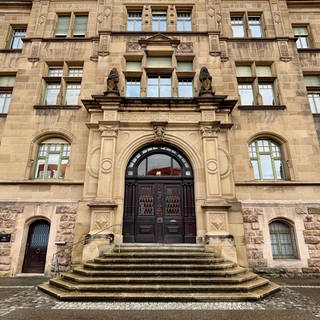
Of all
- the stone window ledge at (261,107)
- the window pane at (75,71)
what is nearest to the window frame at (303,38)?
the stone window ledge at (261,107)

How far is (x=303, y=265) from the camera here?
10.0 meters

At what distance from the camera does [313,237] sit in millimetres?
10398

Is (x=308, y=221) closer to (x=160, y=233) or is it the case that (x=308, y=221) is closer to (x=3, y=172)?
(x=160, y=233)

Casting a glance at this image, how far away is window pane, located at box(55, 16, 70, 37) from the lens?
14.9 meters

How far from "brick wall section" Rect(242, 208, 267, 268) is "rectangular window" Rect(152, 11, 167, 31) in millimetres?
12151

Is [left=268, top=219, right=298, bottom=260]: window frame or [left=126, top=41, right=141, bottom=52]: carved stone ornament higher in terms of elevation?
[left=126, top=41, right=141, bottom=52]: carved stone ornament

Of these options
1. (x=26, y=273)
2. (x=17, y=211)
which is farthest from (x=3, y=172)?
(x=26, y=273)

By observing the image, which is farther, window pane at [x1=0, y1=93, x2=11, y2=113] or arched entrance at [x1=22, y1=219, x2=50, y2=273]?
window pane at [x1=0, y1=93, x2=11, y2=113]

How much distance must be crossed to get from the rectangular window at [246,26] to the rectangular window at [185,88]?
5.06m

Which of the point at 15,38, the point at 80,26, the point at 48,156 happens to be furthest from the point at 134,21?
the point at 48,156

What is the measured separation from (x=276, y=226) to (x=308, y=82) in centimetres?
925

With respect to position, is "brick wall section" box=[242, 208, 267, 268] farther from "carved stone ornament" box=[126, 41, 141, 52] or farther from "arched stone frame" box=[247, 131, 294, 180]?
"carved stone ornament" box=[126, 41, 141, 52]

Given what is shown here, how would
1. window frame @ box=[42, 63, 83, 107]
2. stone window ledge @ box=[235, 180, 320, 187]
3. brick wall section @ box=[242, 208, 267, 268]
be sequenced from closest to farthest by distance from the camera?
brick wall section @ box=[242, 208, 267, 268]
stone window ledge @ box=[235, 180, 320, 187]
window frame @ box=[42, 63, 83, 107]

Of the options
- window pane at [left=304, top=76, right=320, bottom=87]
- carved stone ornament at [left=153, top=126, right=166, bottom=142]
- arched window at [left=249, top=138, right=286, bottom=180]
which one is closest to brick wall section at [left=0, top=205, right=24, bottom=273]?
carved stone ornament at [left=153, top=126, right=166, bottom=142]
